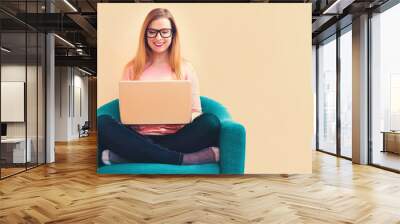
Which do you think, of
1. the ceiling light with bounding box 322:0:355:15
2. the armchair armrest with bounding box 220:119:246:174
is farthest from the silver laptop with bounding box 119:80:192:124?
the ceiling light with bounding box 322:0:355:15

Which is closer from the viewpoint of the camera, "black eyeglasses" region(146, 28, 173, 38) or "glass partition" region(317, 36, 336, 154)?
"black eyeglasses" region(146, 28, 173, 38)

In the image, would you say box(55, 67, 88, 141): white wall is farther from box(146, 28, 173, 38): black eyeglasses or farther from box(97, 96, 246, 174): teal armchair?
box(146, 28, 173, 38): black eyeglasses

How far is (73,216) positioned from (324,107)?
8.72 m

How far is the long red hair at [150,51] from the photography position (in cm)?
642

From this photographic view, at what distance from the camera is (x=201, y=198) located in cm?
498

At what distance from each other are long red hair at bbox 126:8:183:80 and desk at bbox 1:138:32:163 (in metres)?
2.89

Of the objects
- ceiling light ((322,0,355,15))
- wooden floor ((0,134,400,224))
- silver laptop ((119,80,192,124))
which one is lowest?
wooden floor ((0,134,400,224))

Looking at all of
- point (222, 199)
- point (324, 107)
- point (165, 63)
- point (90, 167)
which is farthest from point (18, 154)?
point (324, 107)

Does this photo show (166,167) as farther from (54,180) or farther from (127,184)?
(54,180)

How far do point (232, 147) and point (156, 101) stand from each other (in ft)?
4.92

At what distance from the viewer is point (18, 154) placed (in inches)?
300

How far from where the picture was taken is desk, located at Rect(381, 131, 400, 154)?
841 cm

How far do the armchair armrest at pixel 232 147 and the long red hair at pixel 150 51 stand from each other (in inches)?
46.8

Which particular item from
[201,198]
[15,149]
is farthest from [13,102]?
[201,198]
